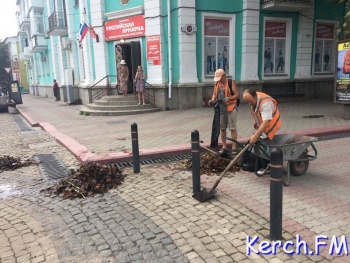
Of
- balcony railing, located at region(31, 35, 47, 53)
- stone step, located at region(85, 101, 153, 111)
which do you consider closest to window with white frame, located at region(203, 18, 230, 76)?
stone step, located at region(85, 101, 153, 111)

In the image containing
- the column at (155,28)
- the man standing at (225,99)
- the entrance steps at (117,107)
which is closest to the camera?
the man standing at (225,99)

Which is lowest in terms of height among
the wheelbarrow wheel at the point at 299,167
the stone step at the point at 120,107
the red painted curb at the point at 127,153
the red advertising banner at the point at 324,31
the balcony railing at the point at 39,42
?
the red painted curb at the point at 127,153

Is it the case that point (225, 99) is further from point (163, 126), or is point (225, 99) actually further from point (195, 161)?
point (163, 126)

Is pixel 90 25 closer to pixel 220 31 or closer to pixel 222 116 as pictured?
pixel 220 31

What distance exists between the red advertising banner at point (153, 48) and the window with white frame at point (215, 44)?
2080 mm

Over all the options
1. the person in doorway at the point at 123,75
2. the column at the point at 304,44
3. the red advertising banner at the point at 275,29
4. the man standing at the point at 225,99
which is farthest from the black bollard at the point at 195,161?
the column at the point at 304,44

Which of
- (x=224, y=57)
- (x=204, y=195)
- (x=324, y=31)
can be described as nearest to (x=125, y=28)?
(x=224, y=57)

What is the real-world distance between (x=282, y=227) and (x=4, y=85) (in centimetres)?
1836

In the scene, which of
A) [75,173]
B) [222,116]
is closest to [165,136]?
[222,116]

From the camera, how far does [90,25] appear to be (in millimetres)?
15406

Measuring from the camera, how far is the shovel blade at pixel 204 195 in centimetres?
418

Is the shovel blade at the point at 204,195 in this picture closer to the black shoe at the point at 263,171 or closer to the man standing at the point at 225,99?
the black shoe at the point at 263,171

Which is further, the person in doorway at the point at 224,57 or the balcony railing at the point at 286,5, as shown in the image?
the person in doorway at the point at 224,57

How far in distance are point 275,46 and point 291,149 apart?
1186 centimetres
